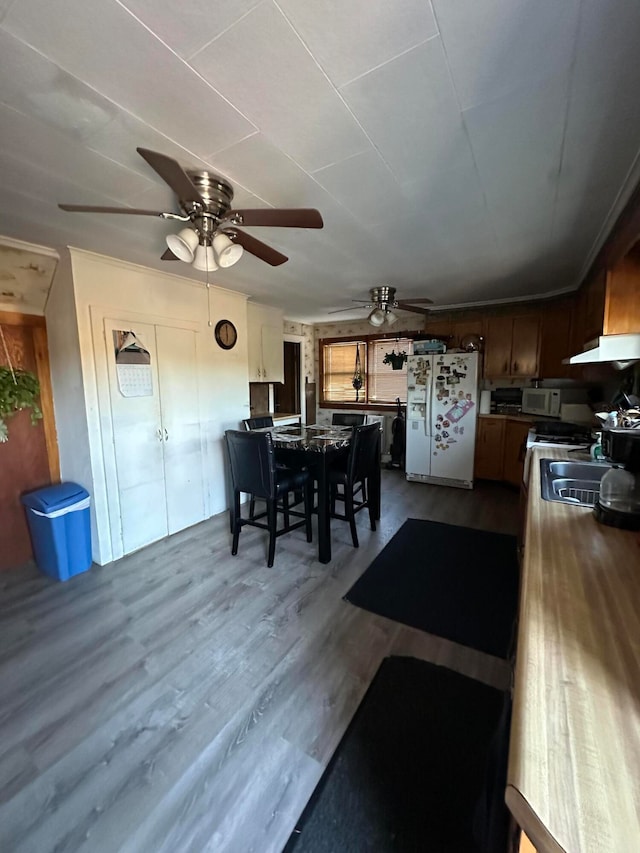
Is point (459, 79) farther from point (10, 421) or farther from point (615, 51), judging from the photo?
point (10, 421)

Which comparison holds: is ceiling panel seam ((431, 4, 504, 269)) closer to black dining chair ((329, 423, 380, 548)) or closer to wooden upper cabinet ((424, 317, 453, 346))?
black dining chair ((329, 423, 380, 548))

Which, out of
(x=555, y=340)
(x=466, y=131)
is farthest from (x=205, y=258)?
(x=555, y=340)

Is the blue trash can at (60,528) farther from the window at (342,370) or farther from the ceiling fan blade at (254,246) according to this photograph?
the window at (342,370)

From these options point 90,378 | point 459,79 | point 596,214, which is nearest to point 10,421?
point 90,378

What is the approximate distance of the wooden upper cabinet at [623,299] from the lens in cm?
185

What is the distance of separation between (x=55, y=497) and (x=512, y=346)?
496 centimetres

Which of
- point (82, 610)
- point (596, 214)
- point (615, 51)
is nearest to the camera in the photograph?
point (615, 51)

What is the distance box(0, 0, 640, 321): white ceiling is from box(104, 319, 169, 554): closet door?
835 millimetres

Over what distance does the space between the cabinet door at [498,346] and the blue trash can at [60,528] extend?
4.63 metres

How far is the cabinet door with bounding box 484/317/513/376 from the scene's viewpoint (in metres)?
4.45

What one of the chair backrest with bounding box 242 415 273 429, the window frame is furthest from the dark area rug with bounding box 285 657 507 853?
the window frame

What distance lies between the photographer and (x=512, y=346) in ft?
14.5

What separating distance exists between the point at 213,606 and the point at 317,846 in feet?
4.35

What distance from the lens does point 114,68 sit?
1024 millimetres
